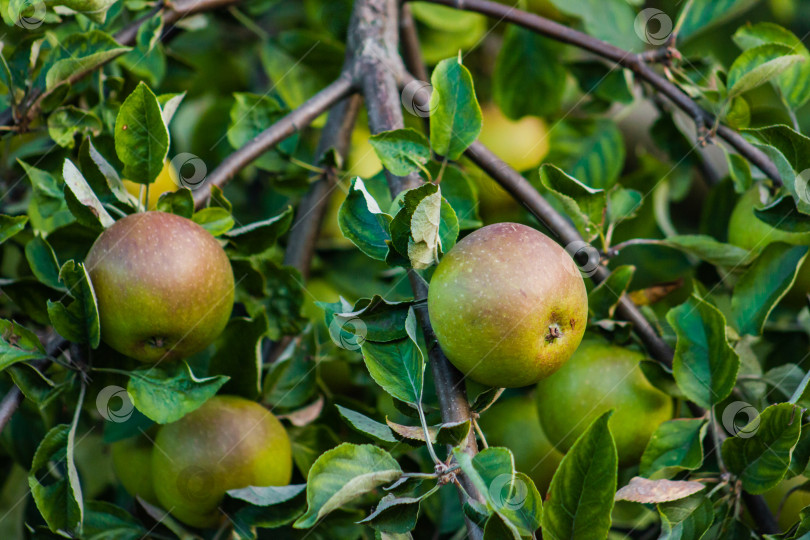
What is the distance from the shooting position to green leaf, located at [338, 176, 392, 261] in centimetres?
72

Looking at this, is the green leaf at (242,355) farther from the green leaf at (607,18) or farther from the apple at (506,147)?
the green leaf at (607,18)

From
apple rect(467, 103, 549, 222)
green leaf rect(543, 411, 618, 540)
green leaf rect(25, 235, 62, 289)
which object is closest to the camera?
green leaf rect(543, 411, 618, 540)

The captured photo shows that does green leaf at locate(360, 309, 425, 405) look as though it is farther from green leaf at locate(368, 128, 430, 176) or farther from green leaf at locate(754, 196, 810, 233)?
green leaf at locate(754, 196, 810, 233)

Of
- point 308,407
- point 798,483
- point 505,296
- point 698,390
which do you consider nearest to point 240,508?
point 308,407

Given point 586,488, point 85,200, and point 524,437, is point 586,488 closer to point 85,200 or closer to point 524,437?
point 524,437

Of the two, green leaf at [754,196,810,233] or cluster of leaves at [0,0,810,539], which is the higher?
green leaf at [754,196,810,233]

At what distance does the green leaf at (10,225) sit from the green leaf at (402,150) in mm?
354

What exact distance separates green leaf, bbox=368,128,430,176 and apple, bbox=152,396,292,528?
1.12ft

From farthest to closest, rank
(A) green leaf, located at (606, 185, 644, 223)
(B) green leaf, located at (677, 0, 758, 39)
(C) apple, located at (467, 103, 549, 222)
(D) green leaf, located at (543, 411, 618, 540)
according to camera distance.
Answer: (C) apple, located at (467, 103, 549, 222) → (B) green leaf, located at (677, 0, 758, 39) → (A) green leaf, located at (606, 185, 644, 223) → (D) green leaf, located at (543, 411, 618, 540)

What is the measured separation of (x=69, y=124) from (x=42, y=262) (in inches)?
7.1

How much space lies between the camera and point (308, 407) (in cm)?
96

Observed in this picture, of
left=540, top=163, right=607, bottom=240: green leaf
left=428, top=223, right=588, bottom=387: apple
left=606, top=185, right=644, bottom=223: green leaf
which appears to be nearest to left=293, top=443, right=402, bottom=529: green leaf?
left=428, top=223, right=588, bottom=387: apple

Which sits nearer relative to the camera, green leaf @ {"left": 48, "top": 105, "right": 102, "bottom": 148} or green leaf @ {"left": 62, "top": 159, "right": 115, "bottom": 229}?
green leaf @ {"left": 62, "top": 159, "right": 115, "bottom": 229}

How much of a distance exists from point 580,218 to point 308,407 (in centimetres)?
42
